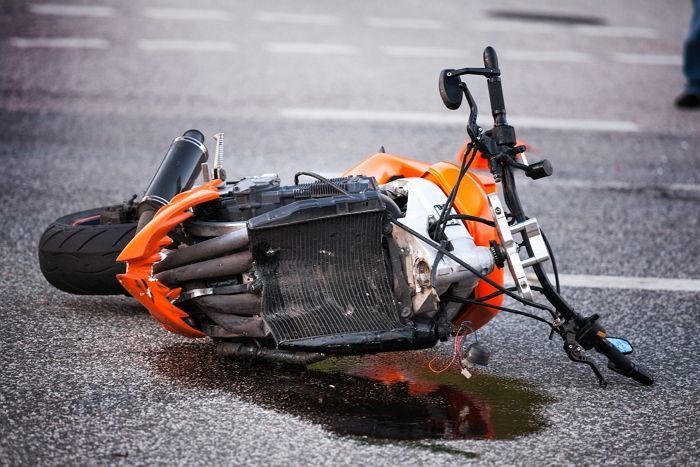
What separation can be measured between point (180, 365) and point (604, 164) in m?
4.28

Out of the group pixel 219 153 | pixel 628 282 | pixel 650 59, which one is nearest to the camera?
pixel 219 153

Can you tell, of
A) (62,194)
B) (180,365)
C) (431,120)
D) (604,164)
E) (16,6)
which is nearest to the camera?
(180,365)

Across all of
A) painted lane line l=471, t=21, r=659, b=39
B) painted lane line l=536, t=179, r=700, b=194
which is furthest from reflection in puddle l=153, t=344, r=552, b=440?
painted lane line l=471, t=21, r=659, b=39

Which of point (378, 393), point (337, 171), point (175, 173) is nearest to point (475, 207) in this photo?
point (378, 393)

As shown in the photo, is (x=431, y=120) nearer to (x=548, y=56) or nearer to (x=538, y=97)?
(x=538, y=97)

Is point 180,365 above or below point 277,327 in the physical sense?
below

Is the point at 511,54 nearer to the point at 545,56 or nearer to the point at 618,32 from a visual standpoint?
the point at 545,56

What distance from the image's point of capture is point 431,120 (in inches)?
318

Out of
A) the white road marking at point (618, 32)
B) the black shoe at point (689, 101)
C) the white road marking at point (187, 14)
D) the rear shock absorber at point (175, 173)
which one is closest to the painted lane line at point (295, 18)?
the white road marking at point (187, 14)

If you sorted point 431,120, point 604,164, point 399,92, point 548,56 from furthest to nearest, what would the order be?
point 548,56, point 399,92, point 431,120, point 604,164

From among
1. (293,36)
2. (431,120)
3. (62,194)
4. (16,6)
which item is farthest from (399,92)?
(16,6)

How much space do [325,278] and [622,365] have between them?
1.16 meters

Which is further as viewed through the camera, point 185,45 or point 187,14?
point 187,14

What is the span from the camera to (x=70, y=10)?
10.8 m
